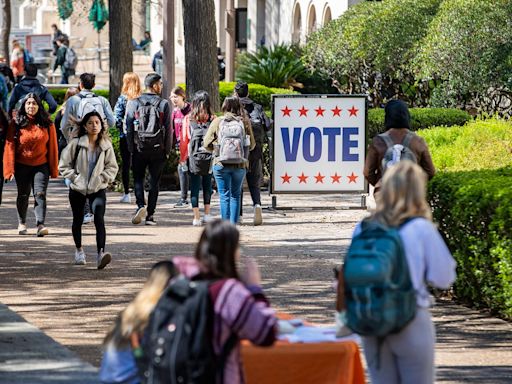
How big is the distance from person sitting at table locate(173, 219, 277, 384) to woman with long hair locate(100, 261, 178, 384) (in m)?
0.10

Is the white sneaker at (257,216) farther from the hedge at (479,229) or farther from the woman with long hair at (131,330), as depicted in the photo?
the woman with long hair at (131,330)

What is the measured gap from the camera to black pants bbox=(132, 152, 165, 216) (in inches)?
634

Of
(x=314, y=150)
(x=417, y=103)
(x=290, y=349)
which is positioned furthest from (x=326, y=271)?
(x=417, y=103)

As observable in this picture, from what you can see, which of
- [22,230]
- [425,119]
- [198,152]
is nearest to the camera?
[22,230]

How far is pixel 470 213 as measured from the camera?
10703 millimetres

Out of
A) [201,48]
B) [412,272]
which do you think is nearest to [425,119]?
[201,48]

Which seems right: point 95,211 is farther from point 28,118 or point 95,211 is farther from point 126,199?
point 126,199

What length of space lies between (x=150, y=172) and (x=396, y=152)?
19.6 feet

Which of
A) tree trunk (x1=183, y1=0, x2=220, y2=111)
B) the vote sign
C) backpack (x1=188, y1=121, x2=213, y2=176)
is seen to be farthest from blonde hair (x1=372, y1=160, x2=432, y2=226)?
tree trunk (x1=183, y1=0, x2=220, y2=111)

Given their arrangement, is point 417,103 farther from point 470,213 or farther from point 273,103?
point 470,213

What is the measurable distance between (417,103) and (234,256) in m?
22.6

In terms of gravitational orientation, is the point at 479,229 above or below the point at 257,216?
above

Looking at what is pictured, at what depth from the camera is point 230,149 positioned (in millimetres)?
14922

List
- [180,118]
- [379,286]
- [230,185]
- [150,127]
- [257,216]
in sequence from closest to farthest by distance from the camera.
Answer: [379,286], [230,185], [150,127], [257,216], [180,118]
